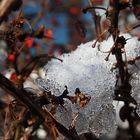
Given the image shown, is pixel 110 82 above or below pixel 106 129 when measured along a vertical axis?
above

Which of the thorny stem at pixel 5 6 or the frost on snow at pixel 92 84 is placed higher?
the thorny stem at pixel 5 6

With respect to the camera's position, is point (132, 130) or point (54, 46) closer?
point (132, 130)

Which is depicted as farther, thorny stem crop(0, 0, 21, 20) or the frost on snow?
the frost on snow

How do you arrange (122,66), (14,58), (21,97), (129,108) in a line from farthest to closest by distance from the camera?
(14,58) < (129,108) < (122,66) < (21,97)

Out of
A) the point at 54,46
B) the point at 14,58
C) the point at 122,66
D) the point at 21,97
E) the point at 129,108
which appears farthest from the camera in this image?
the point at 54,46

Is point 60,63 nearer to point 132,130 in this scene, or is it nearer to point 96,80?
point 96,80

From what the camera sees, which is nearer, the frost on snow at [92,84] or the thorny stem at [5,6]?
the thorny stem at [5,6]

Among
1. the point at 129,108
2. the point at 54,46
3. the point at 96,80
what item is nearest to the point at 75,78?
the point at 96,80

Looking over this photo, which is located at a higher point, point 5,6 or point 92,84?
point 5,6
